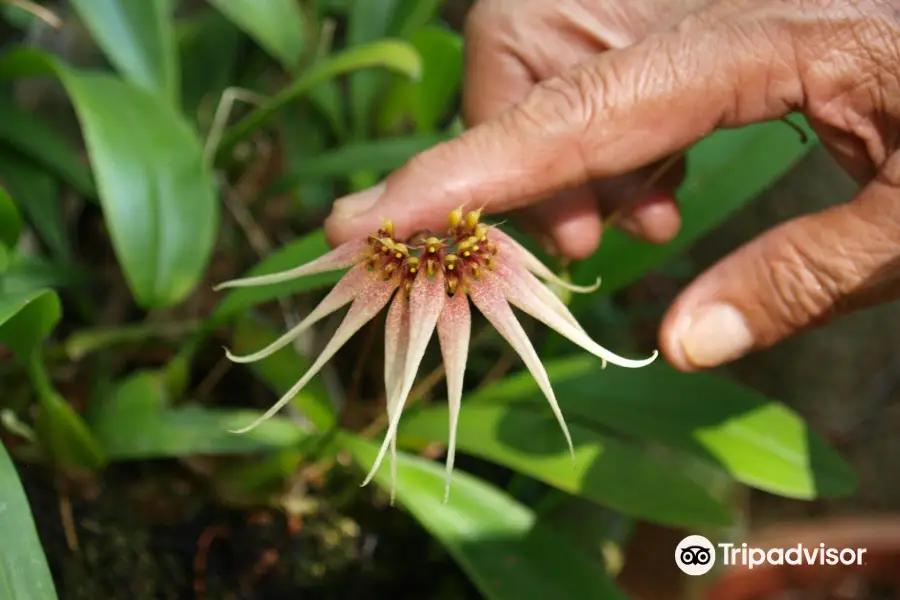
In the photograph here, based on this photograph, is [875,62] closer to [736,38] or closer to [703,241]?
[736,38]

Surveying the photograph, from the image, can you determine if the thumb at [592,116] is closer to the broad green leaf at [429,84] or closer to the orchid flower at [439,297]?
the orchid flower at [439,297]

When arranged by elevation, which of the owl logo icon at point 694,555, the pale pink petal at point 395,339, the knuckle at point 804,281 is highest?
the pale pink petal at point 395,339

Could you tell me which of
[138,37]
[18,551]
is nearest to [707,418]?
[18,551]

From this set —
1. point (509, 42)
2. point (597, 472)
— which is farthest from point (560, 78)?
point (597, 472)

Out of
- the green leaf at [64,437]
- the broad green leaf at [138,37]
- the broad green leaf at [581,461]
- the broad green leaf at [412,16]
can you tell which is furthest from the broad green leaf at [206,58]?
the broad green leaf at [581,461]

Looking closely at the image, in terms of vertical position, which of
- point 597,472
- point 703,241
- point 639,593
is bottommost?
point 639,593

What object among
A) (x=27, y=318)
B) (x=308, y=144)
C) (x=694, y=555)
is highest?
(x=27, y=318)

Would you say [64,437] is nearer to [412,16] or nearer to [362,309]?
[362,309]

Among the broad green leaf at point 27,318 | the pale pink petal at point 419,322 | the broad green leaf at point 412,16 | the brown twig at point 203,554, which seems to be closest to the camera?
the pale pink petal at point 419,322
